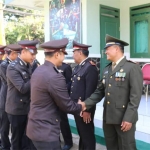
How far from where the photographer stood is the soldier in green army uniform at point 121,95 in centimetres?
245

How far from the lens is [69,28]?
20.8 feet

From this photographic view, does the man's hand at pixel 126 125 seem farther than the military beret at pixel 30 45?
No

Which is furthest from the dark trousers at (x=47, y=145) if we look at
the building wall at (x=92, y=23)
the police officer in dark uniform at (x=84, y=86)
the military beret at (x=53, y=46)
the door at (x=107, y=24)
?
the door at (x=107, y=24)

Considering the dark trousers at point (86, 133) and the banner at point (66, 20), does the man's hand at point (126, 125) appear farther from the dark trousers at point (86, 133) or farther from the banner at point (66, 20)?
the banner at point (66, 20)

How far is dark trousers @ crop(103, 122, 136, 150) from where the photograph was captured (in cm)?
256

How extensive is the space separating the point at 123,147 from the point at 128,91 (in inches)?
24.9

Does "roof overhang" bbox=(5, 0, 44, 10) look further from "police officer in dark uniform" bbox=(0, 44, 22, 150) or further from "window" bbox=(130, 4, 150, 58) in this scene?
"police officer in dark uniform" bbox=(0, 44, 22, 150)

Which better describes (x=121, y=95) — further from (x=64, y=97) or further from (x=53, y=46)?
(x=53, y=46)

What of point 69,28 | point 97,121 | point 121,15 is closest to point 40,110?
point 97,121

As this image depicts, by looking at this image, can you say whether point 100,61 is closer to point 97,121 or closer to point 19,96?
point 97,121

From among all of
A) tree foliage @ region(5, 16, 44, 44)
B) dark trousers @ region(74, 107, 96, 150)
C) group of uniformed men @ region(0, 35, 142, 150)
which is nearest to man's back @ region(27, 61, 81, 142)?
group of uniformed men @ region(0, 35, 142, 150)

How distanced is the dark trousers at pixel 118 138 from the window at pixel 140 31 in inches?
159

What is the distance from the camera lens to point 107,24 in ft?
21.1

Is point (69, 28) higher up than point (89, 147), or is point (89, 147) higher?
point (69, 28)
